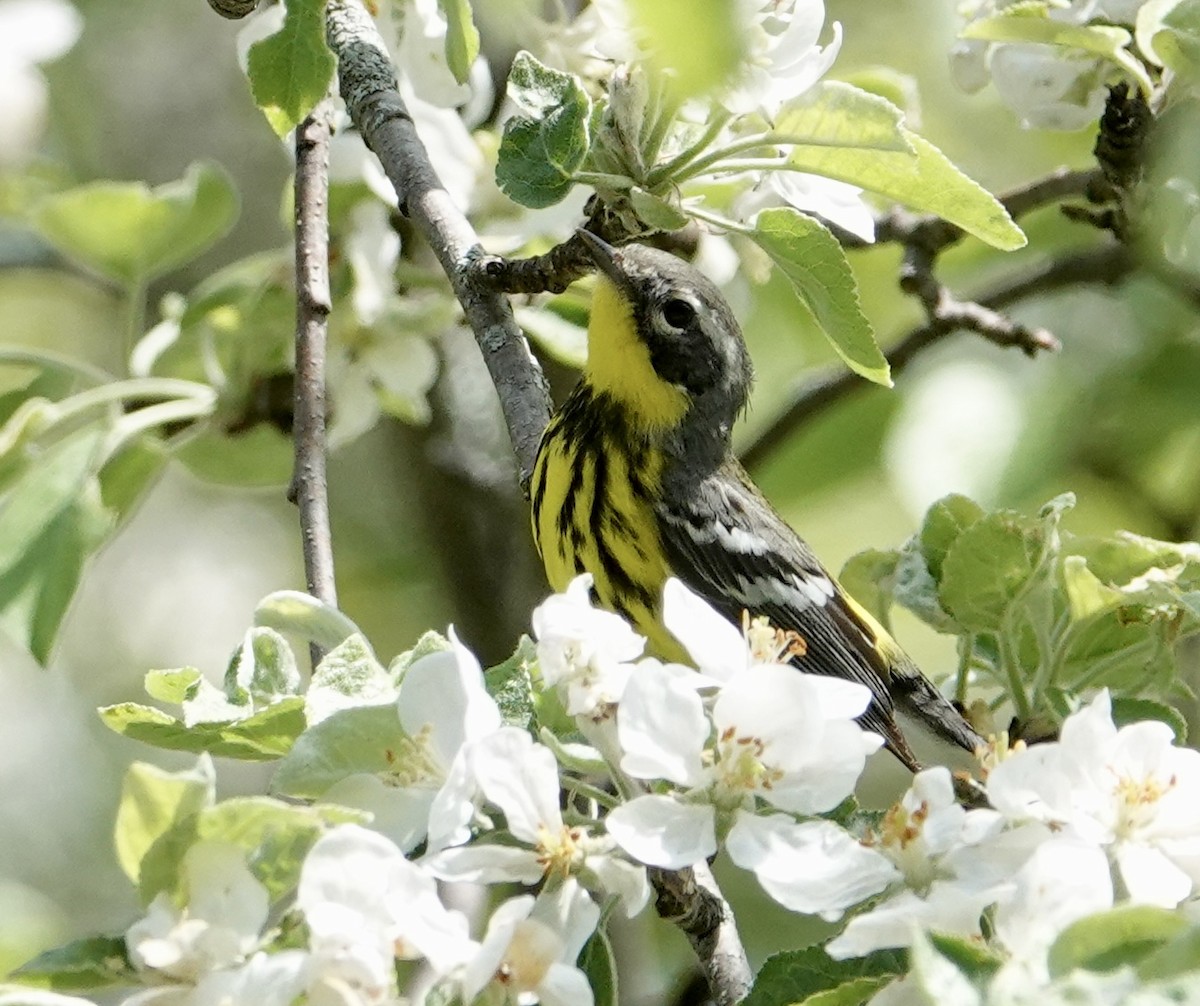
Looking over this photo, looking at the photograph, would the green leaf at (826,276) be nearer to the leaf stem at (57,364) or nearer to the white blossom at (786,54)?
the white blossom at (786,54)

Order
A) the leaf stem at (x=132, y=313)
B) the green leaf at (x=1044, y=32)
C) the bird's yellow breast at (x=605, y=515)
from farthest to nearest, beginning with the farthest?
the bird's yellow breast at (x=605, y=515) < the leaf stem at (x=132, y=313) < the green leaf at (x=1044, y=32)

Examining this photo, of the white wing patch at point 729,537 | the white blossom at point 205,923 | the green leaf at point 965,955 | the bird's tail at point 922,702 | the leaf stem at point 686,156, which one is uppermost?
the leaf stem at point 686,156

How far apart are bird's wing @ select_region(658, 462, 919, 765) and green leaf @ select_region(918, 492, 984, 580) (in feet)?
3.97

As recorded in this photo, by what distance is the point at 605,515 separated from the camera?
3.59m

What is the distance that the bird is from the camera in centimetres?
354

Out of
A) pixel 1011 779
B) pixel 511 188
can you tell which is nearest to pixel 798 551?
pixel 511 188

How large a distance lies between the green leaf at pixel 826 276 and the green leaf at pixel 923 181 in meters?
0.08

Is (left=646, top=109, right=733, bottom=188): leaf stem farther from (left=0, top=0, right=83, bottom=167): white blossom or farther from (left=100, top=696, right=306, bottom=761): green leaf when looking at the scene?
(left=0, top=0, right=83, bottom=167): white blossom

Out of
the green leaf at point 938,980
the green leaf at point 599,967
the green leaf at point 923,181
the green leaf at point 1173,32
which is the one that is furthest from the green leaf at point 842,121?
the green leaf at point 938,980

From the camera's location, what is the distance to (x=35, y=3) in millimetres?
3754

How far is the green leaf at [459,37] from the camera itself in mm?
2225

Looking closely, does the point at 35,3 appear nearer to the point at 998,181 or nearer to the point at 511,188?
the point at 511,188

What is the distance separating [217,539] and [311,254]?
4.20 m

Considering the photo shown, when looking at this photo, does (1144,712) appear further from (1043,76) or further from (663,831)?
(1043,76)
